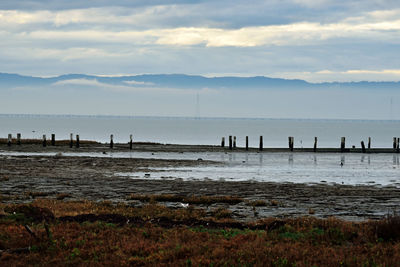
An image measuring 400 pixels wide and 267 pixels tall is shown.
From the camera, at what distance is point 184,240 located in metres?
13.8

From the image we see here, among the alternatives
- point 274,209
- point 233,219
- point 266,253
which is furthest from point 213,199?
point 266,253

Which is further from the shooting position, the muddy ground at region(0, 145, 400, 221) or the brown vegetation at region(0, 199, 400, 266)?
the muddy ground at region(0, 145, 400, 221)

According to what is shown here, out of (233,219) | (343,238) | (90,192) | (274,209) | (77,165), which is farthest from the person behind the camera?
(77,165)

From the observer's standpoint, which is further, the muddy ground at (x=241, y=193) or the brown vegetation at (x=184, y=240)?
the muddy ground at (x=241, y=193)

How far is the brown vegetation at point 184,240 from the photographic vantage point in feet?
39.1

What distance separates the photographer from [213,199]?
22.7 meters

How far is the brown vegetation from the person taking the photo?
11914 millimetres

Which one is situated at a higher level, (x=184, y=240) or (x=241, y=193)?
(x=184, y=240)

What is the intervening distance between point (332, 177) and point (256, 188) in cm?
1239

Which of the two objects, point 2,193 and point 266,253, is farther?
point 2,193

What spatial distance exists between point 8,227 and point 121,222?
3.34 metres

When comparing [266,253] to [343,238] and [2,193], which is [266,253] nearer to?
[343,238]

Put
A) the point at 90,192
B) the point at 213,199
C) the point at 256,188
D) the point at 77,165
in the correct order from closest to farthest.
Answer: the point at 213,199
the point at 90,192
the point at 256,188
the point at 77,165

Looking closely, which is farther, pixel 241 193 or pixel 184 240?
pixel 241 193
